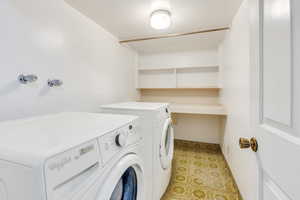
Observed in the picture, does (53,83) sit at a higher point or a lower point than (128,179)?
higher

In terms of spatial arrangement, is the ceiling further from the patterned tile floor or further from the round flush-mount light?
the patterned tile floor

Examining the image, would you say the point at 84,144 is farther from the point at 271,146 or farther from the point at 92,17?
the point at 92,17

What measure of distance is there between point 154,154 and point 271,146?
0.88 m

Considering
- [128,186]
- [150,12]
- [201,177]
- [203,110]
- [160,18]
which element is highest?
[150,12]

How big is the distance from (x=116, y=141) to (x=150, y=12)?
1449 mm

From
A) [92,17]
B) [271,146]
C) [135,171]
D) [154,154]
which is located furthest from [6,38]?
[271,146]

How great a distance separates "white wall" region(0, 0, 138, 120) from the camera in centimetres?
94

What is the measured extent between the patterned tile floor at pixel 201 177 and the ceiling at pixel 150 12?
195cm

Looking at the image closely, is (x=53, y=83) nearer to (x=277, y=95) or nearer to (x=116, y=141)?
(x=116, y=141)

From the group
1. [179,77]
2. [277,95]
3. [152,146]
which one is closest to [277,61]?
[277,95]

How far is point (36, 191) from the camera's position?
356 mm

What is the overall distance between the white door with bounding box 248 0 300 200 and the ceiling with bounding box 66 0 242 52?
89 cm

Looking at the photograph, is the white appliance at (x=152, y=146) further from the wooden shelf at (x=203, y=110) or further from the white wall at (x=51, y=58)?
the wooden shelf at (x=203, y=110)

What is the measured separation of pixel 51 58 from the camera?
121 centimetres
